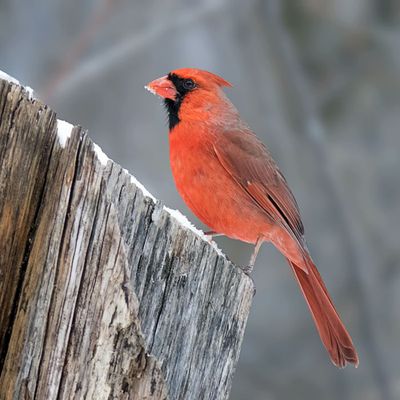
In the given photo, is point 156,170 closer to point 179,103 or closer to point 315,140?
point 315,140

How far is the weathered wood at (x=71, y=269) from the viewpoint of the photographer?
55.8 inches

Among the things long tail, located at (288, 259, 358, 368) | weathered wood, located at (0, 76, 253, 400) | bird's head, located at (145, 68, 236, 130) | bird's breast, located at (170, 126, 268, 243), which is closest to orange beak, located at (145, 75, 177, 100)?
bird's head, located at (145, 68, 236, 130)

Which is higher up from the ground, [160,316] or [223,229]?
[223,229]

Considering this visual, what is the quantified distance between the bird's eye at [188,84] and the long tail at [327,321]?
Result: 1.86 ft

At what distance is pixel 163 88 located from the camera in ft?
8.85

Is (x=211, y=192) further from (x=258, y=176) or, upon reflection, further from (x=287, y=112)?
(x=287, y=112)

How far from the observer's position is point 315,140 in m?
4.45

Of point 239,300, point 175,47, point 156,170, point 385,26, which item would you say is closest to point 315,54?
point 385,26

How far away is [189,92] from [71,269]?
53.0 inches

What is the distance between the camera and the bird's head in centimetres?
268

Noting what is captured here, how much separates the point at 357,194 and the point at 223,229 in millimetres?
2009

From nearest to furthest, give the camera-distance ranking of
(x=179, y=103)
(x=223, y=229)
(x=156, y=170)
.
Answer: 1. (x=223, y=229)
2. (x=179, y=103)
3. (x=156, y=170)

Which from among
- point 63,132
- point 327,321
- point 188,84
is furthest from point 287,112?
point 63,132

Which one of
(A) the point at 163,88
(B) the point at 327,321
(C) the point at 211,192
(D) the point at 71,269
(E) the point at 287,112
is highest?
(E) the point at 287,112
